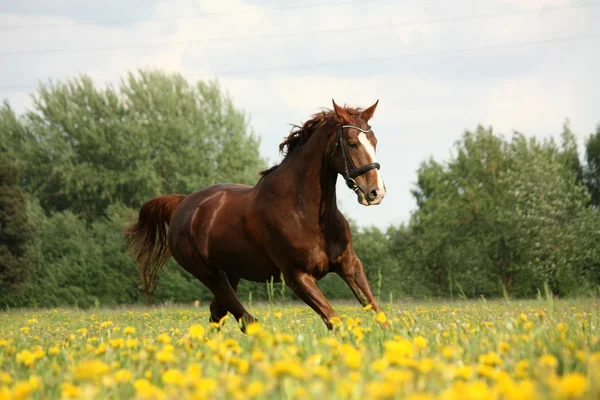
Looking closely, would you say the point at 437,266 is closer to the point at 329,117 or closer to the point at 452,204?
the point at 452,204

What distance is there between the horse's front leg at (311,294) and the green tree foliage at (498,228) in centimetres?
2515

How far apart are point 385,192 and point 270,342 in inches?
125

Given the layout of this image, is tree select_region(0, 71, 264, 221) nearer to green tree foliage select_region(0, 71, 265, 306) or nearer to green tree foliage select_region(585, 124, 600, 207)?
green tree foliage select_region(0, 71, 265, 306)

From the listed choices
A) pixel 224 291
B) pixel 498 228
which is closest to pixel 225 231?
pixel 224 291

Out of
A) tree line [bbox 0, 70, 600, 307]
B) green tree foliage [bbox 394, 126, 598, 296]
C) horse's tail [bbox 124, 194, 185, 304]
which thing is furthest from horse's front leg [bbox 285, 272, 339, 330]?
green tree foliage [bbox 394, 126, 598, 296]

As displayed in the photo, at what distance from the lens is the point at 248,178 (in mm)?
36344

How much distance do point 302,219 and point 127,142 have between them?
107ft

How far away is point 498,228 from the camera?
110 feet

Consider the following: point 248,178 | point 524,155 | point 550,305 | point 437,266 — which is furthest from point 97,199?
point 550,305

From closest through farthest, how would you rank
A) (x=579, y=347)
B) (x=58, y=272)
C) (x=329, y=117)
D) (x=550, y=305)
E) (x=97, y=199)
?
(x=579, y=347) → (x=550, y=305) → (x=329, y=117) → (x=58, y=272) → (x=97, y=199)

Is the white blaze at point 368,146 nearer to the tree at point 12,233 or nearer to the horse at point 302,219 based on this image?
the horse at point 302,219

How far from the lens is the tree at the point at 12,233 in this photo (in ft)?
98.7

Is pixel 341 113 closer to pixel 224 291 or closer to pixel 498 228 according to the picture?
pixel 224 291

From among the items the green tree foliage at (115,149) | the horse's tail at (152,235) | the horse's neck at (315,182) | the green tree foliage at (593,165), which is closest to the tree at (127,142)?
the green tree foliage at (115,149)
